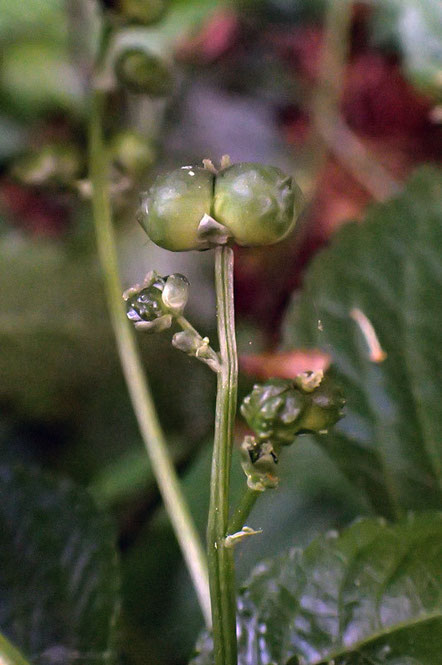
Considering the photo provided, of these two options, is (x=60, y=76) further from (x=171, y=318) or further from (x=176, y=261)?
(x=171, y=318)

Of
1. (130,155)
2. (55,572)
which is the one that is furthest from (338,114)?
(55,572)

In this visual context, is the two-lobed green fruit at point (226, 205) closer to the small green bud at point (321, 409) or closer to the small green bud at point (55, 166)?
the small green bud at point (321, 409)

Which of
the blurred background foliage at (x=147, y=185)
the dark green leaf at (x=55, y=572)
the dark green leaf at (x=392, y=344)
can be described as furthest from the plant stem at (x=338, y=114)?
the dark green leaf at (x=55, y=572)

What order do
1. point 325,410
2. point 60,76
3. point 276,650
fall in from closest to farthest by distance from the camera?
point 325,410 → point 276,650 → point 60,76

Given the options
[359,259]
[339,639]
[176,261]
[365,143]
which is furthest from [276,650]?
[365,143]

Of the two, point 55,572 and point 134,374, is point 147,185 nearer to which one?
point 134,374

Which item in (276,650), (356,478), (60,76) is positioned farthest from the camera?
(60,76)
